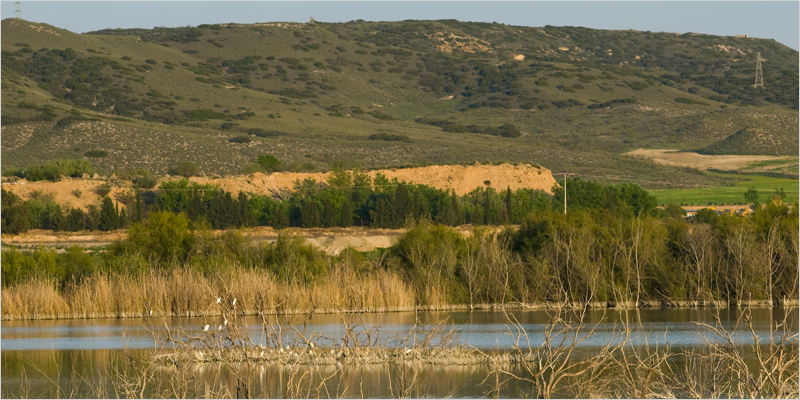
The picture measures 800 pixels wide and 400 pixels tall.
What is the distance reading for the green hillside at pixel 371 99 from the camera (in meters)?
90.4

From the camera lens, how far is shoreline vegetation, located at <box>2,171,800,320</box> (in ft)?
96.9

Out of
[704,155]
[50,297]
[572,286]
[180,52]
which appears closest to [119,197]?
[50,297]

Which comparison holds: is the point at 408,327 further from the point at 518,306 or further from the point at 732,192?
the point at 732,192

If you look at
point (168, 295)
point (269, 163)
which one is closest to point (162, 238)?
point (168, 295)

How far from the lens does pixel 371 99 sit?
134m

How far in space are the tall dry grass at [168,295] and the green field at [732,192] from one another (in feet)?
168

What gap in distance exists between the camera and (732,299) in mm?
A: 31141

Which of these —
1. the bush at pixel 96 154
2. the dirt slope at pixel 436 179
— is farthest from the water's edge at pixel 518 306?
the bush at pixel 96 154

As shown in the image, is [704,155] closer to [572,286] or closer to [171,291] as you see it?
[572,286]

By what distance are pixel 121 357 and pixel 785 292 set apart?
783 inches

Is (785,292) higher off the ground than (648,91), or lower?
lower

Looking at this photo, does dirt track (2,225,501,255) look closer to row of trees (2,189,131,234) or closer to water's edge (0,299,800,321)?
row of trees (2,189,131,234)

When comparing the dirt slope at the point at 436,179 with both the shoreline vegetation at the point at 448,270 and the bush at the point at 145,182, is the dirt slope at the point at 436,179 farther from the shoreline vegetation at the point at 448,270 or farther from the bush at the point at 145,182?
the shoreline vegetation at the point at 448,270

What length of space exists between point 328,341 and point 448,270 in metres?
10.0
